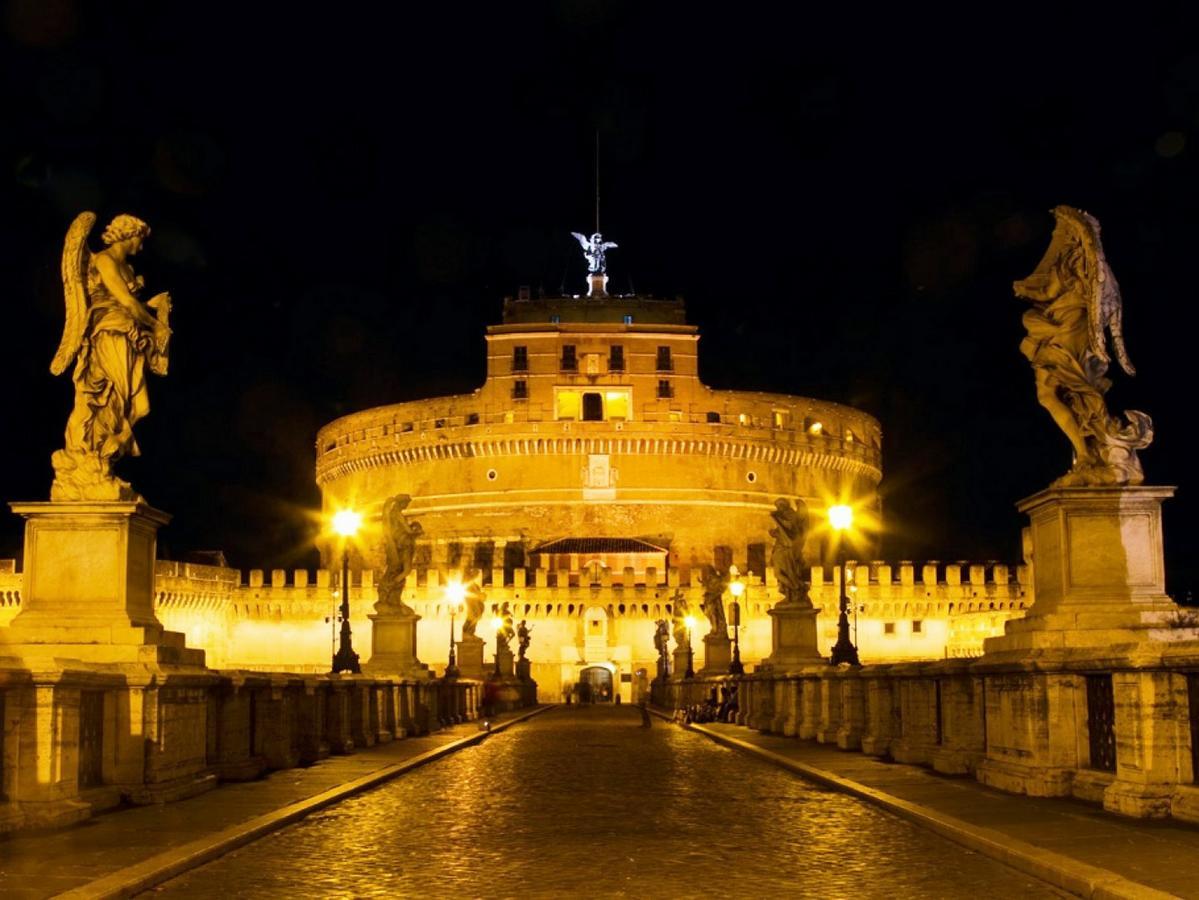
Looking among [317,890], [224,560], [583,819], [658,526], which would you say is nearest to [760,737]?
[583,819]

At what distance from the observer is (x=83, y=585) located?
10344mm

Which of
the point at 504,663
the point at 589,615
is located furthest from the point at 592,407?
the point at 504,663

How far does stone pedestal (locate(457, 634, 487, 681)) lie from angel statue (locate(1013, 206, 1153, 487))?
29.8 metres

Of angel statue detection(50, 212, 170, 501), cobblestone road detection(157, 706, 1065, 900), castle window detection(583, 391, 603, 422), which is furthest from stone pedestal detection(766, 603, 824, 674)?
castle window detection(583, 391, 603, 422)

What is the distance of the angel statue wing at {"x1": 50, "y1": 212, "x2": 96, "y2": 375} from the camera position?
35.0 feet

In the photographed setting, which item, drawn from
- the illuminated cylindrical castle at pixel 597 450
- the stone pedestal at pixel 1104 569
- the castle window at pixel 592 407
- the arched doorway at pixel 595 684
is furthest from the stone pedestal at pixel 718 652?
the castle window at pixel 592 407

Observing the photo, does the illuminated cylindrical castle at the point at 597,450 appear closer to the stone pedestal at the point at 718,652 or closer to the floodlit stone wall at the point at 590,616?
the floodlit stone wall at the point at 590,616

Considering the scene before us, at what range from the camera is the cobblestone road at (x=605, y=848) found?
24.0 feet

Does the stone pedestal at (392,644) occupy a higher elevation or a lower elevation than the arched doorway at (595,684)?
higher

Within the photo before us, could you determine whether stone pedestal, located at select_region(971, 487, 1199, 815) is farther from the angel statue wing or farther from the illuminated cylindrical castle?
the illuminated cylindrical castle

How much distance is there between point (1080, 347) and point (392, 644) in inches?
575

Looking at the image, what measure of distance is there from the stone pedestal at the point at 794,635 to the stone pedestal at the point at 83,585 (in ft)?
43.9

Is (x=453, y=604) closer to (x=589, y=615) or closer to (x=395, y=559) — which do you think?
(x=395, y=559)

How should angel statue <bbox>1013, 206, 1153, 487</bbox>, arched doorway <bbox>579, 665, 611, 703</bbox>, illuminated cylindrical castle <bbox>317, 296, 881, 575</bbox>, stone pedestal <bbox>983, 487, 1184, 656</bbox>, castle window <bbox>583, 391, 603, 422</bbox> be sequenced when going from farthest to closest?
castle window <bbox>583, 391, 603, 422</bbox>
illuminated cylindrical castle <bbox>317, 296, 881, 575</bbox>
arched doorway <bbox>579, 665, 611, 703</bbox>
angel statue <bbox>1013, 206, 1153, 487</bbox>
stone pedestal <bbox>983, 487, 1184, 656</bbox>
